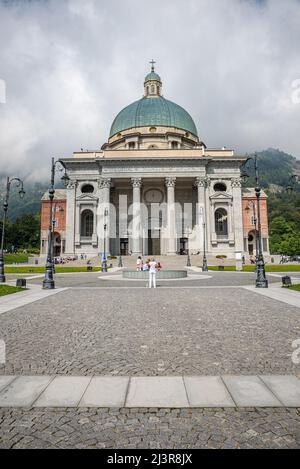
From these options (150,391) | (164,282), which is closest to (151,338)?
(150,391)

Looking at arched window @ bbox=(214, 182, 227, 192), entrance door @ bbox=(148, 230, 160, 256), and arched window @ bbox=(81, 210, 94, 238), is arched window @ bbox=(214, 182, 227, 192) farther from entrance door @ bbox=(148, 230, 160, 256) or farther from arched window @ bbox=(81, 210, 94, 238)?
arched window @ bbox=(81, 210, 94, 238)

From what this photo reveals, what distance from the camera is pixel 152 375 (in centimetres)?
440

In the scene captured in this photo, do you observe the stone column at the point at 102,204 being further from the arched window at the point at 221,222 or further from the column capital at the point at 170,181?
the arched window at the point at 221,222

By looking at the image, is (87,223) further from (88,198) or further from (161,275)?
(161,275)

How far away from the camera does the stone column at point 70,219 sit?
52406 mm

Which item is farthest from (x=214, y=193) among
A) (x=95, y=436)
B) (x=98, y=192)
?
(x=95, y=436)

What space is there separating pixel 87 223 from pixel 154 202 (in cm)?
1363

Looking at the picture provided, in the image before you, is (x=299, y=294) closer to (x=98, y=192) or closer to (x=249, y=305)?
(x=249, y=305)

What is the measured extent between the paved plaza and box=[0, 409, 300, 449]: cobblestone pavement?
0.4 inches

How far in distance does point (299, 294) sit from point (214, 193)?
41913 mm

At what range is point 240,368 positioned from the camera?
467 centimetres

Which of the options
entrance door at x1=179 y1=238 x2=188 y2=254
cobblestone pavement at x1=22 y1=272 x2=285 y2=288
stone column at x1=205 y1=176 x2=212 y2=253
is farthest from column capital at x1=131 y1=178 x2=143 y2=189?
cobblestone pavement at x1=22 y1=272 x2=285 y2=288

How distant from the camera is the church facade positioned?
51.6 meters

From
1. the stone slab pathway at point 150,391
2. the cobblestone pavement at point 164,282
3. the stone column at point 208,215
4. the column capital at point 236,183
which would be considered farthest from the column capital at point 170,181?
the stone slab pathway at point 150,391
